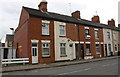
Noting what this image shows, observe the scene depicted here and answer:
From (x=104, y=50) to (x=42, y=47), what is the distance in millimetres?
14855

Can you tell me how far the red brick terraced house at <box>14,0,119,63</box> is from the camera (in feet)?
59.0

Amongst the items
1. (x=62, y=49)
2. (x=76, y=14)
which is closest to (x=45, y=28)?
(x=62, y=49)

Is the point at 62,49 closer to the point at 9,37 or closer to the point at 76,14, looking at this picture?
the point at 76,14

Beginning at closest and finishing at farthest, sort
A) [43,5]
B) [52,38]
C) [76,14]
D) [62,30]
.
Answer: [52,38], [62,30], [43,5], [76,14]

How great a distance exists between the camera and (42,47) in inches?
728

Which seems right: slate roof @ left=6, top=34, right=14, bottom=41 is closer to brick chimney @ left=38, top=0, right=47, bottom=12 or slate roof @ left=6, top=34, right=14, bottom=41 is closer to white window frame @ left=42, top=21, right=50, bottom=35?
brick chimney @ left=38, top=0, right=47, bottom=12

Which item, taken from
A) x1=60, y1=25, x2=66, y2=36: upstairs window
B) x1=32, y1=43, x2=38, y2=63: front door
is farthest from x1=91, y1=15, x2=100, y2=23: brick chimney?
x1=32, y1=43, x2=38, y2=63: front door

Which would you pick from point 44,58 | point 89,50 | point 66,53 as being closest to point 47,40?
point 44,58

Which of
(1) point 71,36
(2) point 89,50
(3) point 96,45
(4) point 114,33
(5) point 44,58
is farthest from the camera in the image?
(4) point 114,33

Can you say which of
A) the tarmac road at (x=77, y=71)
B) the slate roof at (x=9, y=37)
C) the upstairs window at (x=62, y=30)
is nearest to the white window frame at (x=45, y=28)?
the upstairs window at (x=62, y=30)

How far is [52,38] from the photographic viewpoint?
64.0ft

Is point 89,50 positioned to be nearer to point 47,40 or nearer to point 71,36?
point 71,36

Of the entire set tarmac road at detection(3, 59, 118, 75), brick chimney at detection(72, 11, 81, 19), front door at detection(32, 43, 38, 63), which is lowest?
tarmac road at detection(3, 59, 118, 75)

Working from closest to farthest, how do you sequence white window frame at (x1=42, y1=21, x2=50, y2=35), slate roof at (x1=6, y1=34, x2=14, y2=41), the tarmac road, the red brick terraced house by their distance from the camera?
the tarmac road, the red brick terraced house, white window frame at (x1=42, y1=21, x2=50, y2=35), slate roof at (x1=6, y1=34, x2=14, y2=41)
